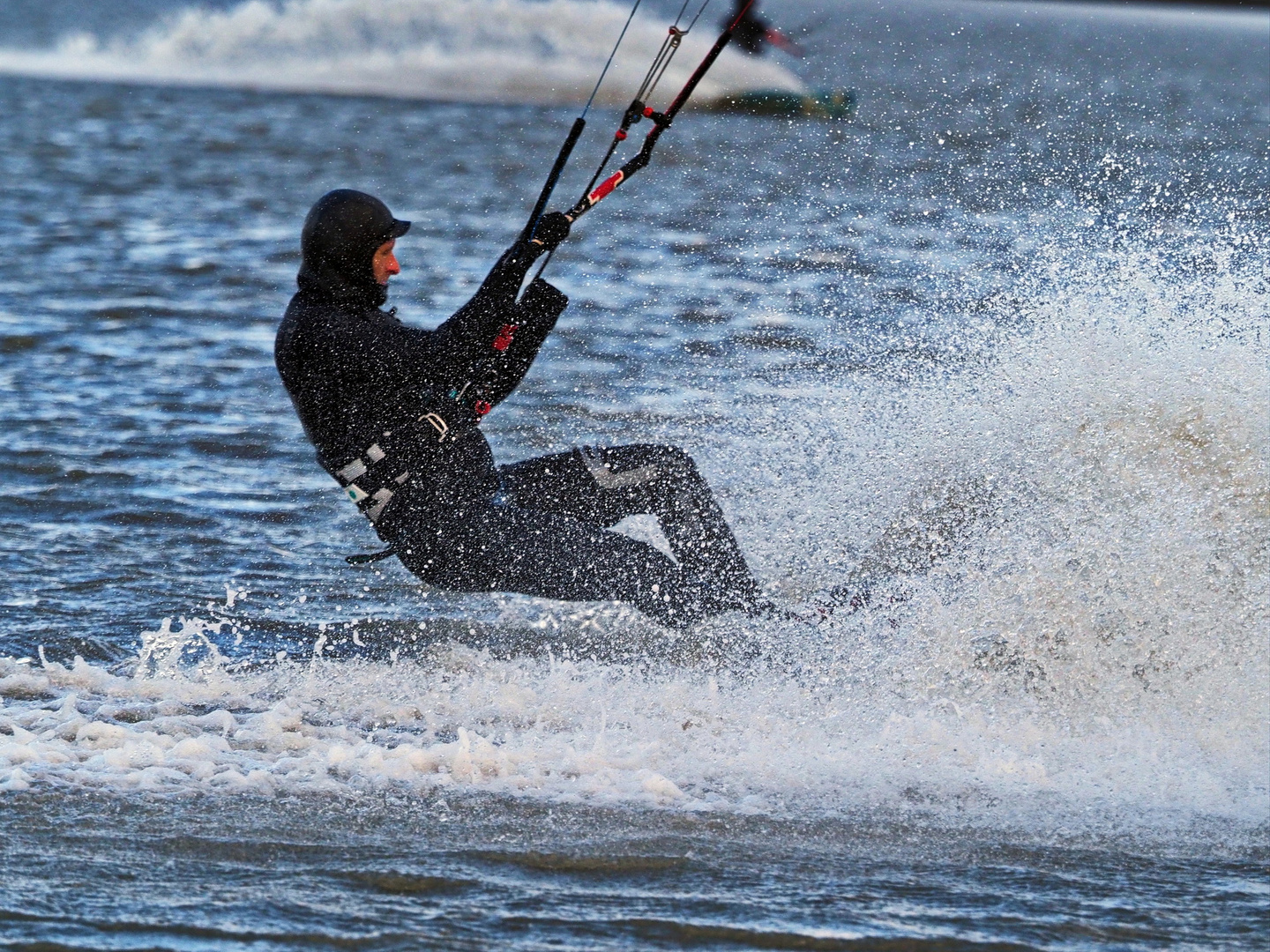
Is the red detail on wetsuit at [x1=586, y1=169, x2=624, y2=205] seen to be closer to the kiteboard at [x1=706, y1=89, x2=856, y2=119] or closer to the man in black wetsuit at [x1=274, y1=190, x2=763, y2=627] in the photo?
the man in black wetsuit at [x1=274, y1=190, x2=763, y2=627]

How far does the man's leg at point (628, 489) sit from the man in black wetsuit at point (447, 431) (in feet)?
0.04

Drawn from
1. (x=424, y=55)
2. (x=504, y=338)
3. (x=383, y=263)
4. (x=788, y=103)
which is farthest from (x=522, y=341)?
(x=424, y=55)

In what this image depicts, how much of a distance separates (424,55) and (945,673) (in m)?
34.3

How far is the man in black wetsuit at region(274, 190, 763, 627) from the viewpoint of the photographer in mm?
5707

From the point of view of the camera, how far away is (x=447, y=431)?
5.83 meters

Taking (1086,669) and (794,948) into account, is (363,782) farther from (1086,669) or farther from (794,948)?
(1086,669)

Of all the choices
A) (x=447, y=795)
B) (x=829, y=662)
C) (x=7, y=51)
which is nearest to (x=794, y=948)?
(x=447, y=795)

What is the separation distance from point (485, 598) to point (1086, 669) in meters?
2.55

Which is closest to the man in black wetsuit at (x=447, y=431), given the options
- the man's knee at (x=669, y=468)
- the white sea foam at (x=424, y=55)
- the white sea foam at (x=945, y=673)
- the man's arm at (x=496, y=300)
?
the man's arm at (x=496, y=300)

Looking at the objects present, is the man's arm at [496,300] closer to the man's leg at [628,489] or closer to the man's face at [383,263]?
the man's face at [383,263]

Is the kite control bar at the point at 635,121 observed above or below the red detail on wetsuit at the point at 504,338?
above

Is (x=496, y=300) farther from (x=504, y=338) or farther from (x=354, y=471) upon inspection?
(x=354, y=471)

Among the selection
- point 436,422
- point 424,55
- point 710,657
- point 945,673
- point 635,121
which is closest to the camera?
point 436,422

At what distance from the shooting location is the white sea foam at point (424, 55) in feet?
122
